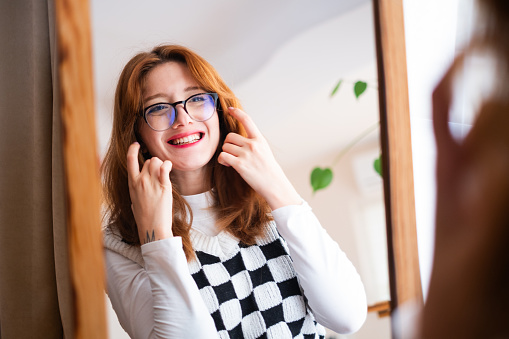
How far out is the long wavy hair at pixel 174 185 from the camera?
732 millimetres

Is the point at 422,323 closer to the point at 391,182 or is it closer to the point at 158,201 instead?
the point at 391,182

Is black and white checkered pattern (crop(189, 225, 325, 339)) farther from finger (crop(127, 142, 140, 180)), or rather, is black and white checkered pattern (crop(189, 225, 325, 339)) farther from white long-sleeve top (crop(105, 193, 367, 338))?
finger (crop(127, 142, 140, 180))

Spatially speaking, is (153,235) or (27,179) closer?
(153,235)

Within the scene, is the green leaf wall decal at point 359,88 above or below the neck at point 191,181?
above

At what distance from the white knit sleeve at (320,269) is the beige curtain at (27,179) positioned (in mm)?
444

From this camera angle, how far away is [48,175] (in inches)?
31.7

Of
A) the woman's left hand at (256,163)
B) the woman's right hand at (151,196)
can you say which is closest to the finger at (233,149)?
the woman's left hand at (256,163)

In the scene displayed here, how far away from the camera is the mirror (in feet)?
2.46

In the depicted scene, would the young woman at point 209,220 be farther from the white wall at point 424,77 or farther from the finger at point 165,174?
the white wall at point 424,77

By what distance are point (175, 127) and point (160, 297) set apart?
0.29m

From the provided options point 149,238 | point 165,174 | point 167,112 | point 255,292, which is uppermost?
point 167,112

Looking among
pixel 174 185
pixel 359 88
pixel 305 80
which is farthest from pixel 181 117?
pixel 359 88

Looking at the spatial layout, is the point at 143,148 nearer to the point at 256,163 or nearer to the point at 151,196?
the point at 151,196

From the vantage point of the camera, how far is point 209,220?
781 millimetres
